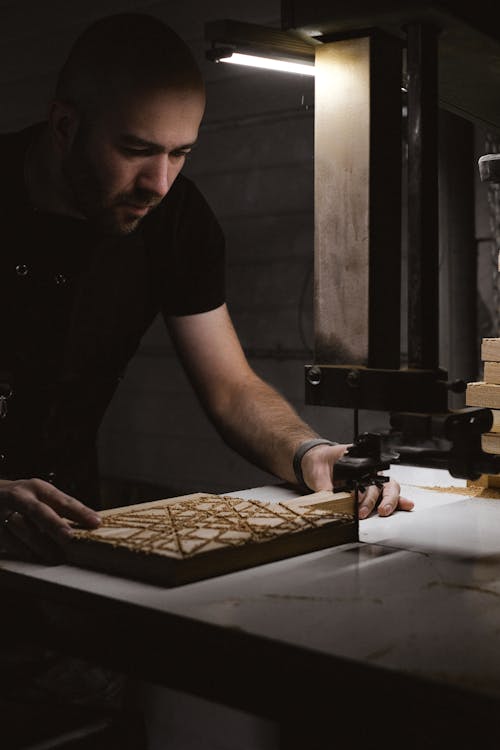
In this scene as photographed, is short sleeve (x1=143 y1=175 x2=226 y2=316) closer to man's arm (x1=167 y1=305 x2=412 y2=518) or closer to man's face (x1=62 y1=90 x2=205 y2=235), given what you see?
man's arm (x1=167 y1=305 x2=412 y2=518)

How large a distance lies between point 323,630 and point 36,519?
0.51 meters

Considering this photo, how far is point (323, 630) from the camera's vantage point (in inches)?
40.4

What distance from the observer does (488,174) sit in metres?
1.79

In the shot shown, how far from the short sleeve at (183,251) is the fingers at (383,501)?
913 millimetres

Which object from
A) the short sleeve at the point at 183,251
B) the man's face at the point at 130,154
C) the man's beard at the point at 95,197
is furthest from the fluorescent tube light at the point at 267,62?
the short sleeve at the point at 183,251

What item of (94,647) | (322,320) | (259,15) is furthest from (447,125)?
(94,647)

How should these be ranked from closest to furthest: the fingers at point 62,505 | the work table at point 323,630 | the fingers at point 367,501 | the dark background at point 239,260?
1. the work table at point 323,630
2. the fingers at point 62,505
3. the fingers at point 367,501
4. the dark background at point 239,260

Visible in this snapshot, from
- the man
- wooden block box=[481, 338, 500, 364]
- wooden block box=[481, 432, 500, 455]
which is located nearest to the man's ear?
the man

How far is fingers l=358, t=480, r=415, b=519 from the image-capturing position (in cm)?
162

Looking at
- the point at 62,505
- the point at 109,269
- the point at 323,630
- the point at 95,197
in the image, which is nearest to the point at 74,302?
the point at 109,269

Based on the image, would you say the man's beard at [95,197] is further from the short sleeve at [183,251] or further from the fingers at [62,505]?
the fingers at [62,505]

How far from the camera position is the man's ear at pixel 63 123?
6.48ft

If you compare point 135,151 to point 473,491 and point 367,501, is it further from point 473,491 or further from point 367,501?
point 473,491

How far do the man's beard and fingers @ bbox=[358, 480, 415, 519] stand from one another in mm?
806
